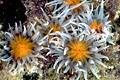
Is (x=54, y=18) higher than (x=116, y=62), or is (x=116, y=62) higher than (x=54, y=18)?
(x=54, y=18)

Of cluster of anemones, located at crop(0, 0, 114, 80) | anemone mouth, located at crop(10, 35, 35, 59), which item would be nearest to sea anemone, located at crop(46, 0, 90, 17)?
cluster of anemones, located at crop(0, 0, 114, 80)

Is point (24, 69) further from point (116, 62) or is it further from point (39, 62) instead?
point (116, 62)

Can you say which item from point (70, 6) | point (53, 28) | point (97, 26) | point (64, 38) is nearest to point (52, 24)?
point (53, 28)

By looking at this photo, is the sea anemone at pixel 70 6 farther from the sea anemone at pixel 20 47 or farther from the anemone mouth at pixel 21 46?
the anemone mouth at pixel 21 46

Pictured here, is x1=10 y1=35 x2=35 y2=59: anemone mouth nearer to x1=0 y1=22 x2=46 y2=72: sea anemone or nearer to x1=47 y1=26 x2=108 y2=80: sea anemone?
x1=0 y1=22 x2=46 y2=72: sea anemone

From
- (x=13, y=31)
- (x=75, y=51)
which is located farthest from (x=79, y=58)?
(x=13, y=31)

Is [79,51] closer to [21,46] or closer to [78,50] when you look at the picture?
[78,50]

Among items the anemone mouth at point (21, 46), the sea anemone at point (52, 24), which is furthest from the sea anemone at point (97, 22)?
the anemone mouth at point (21, 46)
